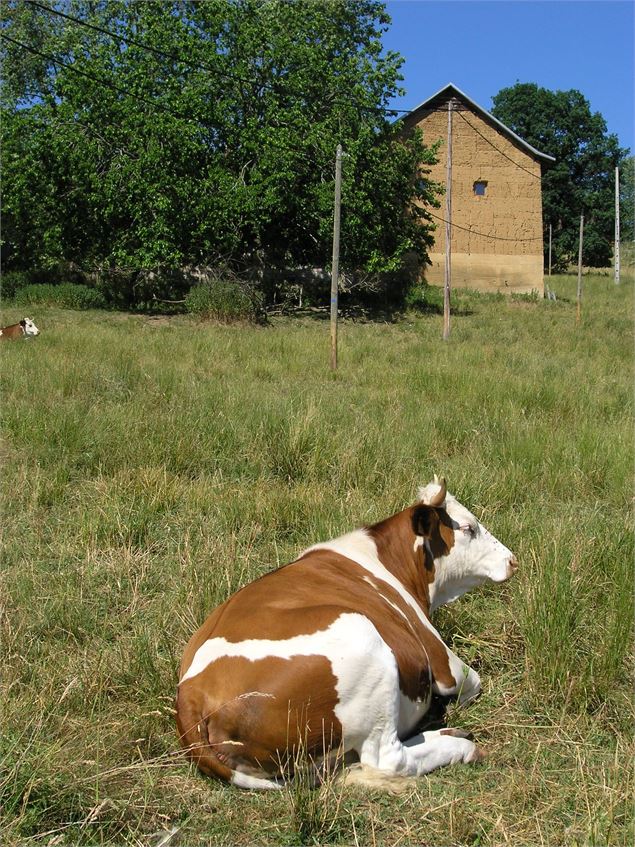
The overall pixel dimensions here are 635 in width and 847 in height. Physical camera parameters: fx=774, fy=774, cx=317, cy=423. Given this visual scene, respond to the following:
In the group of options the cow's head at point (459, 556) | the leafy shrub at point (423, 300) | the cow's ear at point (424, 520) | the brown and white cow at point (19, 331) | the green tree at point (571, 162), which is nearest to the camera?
the cow's ear at point (424, 520)

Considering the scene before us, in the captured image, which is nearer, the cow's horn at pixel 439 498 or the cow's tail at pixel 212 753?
the cow's tail at pixel 212 753

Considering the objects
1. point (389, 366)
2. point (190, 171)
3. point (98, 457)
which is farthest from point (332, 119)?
point (98, 457)

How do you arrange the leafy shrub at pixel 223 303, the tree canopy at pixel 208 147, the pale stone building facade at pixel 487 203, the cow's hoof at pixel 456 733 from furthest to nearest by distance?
the pale stone building facade at pixel 487 203
the tree canopy at pixel 208 147
the leafy shrub at pixel 223 303
the cow's hoof at pixel 456 733

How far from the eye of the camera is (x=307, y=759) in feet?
10.1

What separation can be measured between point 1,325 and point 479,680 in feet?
66.3

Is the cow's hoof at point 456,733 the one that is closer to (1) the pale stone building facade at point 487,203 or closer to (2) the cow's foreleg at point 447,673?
(2) the cow's foreleg at point 447,673

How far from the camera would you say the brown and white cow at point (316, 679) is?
3.06 meters

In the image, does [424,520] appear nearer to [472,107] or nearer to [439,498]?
[439,498]

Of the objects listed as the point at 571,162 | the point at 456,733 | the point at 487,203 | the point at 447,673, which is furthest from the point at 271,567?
the point at 571,162

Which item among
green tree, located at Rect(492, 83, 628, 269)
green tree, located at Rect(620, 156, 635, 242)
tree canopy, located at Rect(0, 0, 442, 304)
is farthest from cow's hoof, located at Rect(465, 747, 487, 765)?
green tree, located at Rect(620, 156, 635, 242)

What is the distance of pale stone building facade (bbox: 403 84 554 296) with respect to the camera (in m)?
36.4

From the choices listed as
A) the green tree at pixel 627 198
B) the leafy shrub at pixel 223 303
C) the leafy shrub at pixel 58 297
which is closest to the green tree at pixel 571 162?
the green tree at pixel 627 198

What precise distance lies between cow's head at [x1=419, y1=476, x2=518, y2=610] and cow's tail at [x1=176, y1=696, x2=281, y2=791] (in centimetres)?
162

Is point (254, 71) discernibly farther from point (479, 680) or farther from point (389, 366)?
point (479, 680)
